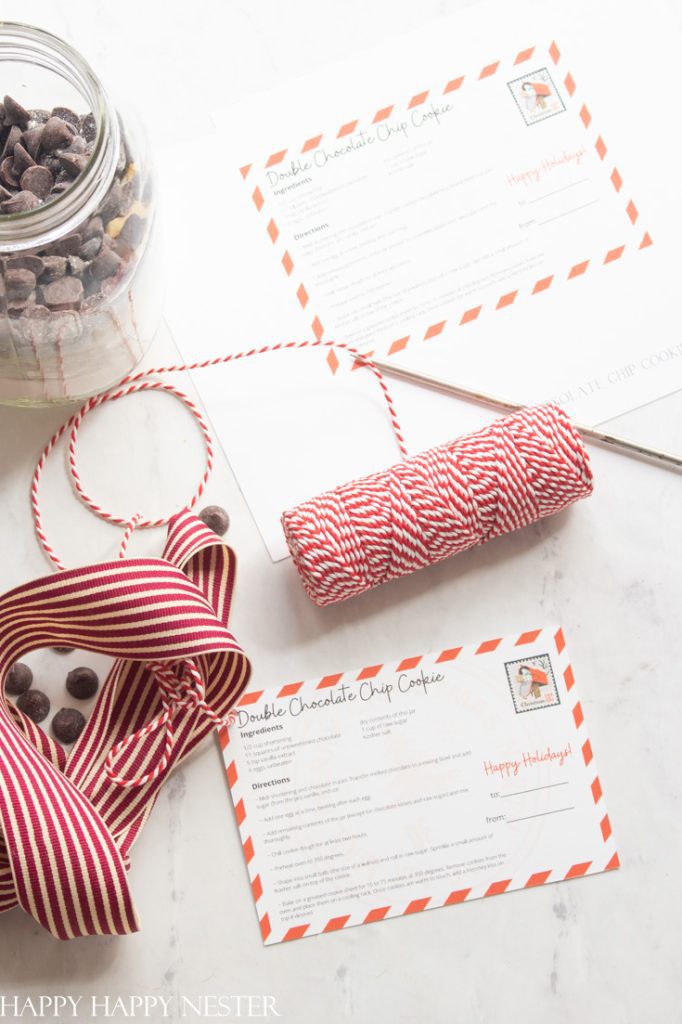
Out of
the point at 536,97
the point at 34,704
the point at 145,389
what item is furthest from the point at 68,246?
the point at 536,97

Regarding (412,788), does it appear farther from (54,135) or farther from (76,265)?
(54,135)

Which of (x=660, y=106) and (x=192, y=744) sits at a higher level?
(x=660, y=106)

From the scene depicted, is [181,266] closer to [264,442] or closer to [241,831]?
[264,442]

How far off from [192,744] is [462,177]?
683 mm

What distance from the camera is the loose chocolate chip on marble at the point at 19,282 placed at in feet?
2.64

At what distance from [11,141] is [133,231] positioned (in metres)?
0.12

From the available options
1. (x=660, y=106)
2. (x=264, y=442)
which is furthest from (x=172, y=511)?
(x=660, y=106)

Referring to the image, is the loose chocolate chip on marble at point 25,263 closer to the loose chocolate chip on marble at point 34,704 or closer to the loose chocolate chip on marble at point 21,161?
the loose chocolate chip on marble at point 21,161

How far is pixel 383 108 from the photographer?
108cm

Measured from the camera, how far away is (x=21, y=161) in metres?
0.82

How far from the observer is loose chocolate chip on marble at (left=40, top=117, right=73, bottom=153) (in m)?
0.82

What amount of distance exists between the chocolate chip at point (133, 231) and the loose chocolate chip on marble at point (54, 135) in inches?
3.2

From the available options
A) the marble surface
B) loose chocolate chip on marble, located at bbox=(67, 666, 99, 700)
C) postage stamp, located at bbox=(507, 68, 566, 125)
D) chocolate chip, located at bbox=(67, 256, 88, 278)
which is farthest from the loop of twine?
postage stamp, located at bbox=(507, 68, 566, 125)

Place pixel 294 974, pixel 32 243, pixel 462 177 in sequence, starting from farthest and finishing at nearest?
pixel 462 177
pixel 294 974
pixel 32 243
